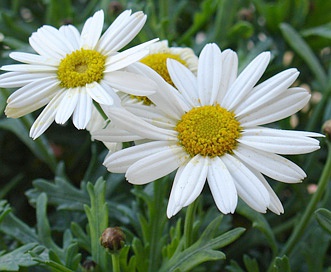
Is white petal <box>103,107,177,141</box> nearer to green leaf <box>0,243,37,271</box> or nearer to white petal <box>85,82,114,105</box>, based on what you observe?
white petal <box>85,82,114,105</box>

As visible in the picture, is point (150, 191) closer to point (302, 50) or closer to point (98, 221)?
point (98, 221)

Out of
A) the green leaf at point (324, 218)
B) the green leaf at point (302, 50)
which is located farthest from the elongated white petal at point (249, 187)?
the green leaf at point (302, 50)

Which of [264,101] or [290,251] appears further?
[290,251]

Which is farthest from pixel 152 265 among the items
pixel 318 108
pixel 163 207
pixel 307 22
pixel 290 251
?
pixel 307 22

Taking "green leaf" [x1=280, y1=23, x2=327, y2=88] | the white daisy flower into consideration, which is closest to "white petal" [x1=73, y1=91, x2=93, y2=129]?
the white daisy flower

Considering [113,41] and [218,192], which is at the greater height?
[113,41]

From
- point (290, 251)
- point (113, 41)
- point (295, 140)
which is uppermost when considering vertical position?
point (113, 41)

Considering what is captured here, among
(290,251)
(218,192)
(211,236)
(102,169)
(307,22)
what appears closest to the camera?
(218,192)

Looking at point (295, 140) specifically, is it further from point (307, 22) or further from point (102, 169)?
point (307, 22)
